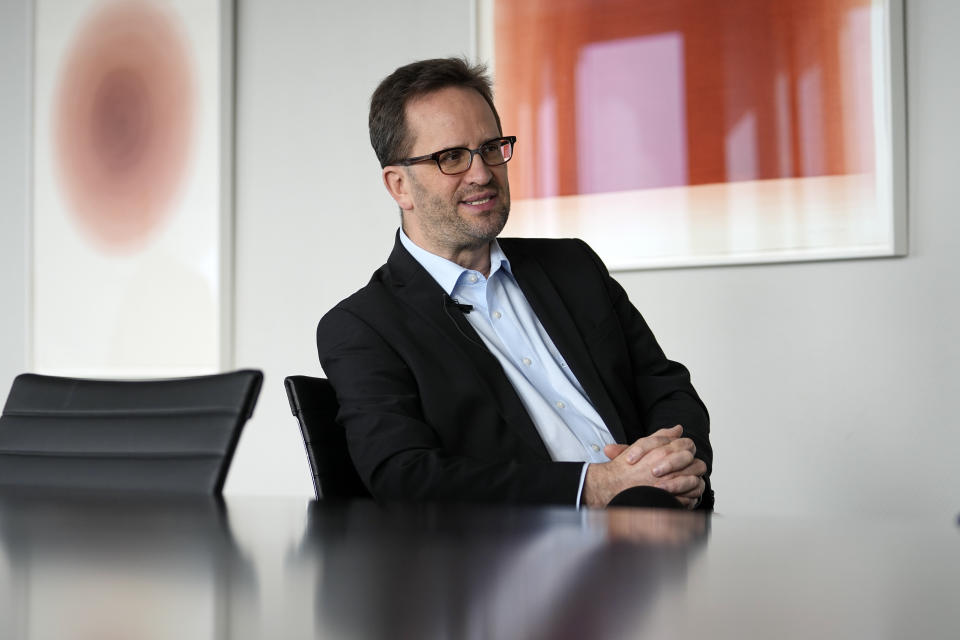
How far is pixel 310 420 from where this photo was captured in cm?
163

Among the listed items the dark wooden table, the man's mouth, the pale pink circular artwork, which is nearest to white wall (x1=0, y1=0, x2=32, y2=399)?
the pale pink circular artwork

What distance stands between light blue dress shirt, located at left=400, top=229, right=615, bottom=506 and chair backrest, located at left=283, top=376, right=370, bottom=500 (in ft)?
1.18

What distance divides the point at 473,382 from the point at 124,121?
249cm

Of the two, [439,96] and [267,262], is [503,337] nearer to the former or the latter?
[439,96]

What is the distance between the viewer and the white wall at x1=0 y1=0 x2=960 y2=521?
253 centimetres

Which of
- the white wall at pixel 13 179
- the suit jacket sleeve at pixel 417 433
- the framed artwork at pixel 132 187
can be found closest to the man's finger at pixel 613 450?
the suit jacket sleeve at pixel 417 433

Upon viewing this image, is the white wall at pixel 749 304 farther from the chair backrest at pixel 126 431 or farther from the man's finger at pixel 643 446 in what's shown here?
the chair backrest at pixel 126 431

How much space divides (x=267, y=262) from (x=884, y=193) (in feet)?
6.98

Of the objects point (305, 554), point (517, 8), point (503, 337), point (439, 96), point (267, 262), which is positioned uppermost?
point (517, 8)

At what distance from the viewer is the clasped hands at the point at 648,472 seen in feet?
5.08

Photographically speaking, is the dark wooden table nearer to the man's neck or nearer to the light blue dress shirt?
the light blue dress shirt

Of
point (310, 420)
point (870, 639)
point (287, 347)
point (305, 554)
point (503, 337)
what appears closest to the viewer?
point (870, 639)

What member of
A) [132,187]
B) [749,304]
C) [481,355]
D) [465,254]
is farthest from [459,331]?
[132,187]

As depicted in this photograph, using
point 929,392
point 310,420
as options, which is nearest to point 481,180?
point 310,420
